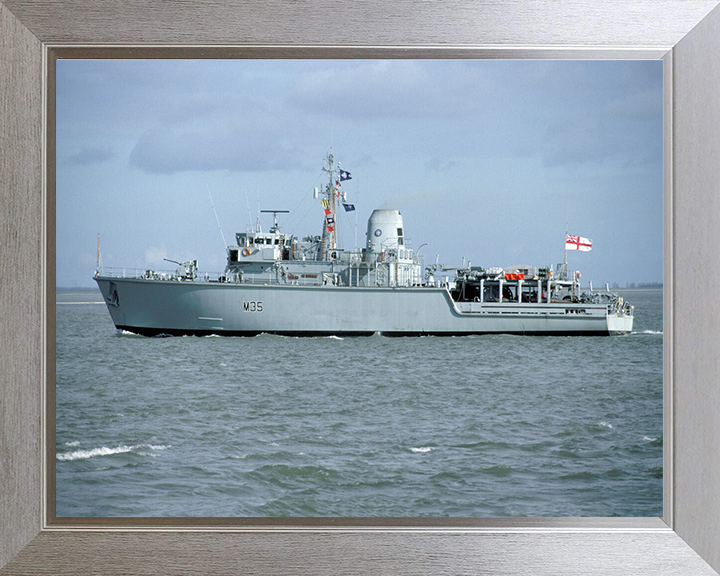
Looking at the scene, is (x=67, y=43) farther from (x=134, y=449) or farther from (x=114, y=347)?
(x=114, y=347)

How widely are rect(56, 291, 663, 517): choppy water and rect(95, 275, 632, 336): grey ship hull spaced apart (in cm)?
26

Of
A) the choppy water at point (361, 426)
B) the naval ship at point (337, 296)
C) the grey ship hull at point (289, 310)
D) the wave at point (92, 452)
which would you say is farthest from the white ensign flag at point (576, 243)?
the wave at point (92, 452)

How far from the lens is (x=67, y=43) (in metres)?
2.09

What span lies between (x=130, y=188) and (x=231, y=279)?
412cm

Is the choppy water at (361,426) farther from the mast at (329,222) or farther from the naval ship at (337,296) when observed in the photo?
the mast at (329,222)

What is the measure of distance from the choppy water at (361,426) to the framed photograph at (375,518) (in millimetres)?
271

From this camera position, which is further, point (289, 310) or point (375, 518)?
point (289, 310)

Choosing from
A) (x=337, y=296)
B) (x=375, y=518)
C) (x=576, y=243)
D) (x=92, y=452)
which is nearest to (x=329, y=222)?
(x=337, y=296)

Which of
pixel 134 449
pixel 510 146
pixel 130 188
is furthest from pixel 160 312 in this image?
pixel 510 146

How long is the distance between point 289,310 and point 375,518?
907cm

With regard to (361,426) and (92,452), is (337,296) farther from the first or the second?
(92,452)

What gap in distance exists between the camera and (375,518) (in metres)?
2.07

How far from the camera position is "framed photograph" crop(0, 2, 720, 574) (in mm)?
2051

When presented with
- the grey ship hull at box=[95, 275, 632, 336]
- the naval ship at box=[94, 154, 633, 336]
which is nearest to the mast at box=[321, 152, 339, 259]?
the naval ship at box=[94, 154, 633, 336]
